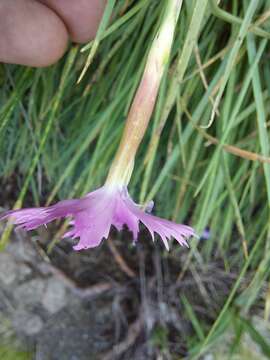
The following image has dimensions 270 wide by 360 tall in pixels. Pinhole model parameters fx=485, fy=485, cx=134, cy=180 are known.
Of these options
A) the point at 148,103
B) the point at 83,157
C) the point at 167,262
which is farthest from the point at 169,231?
the point at 167,262

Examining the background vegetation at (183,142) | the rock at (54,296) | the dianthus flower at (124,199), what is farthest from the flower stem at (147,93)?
the rock at (54,296)

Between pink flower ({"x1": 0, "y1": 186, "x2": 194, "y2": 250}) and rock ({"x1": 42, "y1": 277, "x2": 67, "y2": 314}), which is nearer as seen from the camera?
pink flower ({"x1": 0, "y1": 186, "x2": 194, "y2": 250})

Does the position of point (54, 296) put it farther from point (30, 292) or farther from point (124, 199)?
point (124, 199)

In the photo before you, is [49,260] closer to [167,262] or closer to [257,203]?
[167,262]

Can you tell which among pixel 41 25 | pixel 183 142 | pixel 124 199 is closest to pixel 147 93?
pixel 124 199

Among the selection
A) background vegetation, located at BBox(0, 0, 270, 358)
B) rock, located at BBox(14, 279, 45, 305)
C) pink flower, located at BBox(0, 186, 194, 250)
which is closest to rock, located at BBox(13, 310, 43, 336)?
rock, located at BBox(14, 279, 45, 305)

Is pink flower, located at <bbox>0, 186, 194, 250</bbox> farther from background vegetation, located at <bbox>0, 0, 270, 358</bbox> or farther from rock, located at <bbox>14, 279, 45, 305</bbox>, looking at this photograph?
rock, located at <bbox>14, 279, 45, 305</bbox>
